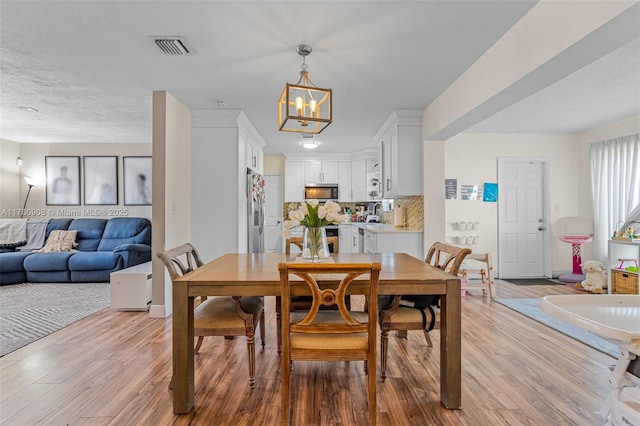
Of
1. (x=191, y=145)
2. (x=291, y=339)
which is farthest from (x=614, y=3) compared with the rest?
(x=191, y=145)

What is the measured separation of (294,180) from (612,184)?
5.38m

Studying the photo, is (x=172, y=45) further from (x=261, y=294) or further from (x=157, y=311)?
(x=157, y=311)

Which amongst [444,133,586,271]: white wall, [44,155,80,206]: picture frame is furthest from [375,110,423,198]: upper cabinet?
[44,155,80,206]: picture frame

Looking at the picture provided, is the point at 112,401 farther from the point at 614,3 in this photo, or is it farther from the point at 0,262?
the point at 0,262

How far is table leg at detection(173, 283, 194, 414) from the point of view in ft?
6.13

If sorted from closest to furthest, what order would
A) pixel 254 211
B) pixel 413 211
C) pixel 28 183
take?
pixel 413 211 < pixel 254 211 < pixel 28 183

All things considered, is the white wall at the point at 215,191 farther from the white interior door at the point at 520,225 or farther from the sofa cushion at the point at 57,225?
the white interior door at the point at 520,225

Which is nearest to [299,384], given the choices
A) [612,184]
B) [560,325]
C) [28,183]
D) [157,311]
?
[157,311]

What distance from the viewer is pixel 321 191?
283 inches

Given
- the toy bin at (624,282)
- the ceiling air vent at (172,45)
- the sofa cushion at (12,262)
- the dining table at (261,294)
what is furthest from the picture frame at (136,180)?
the toy bin at (624,282)

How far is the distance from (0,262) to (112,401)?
4699mm

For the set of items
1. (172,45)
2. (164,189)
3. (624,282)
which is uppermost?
(172,45)

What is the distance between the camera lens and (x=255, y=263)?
7.91 ft

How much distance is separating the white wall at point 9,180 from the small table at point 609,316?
8089 millimetres
